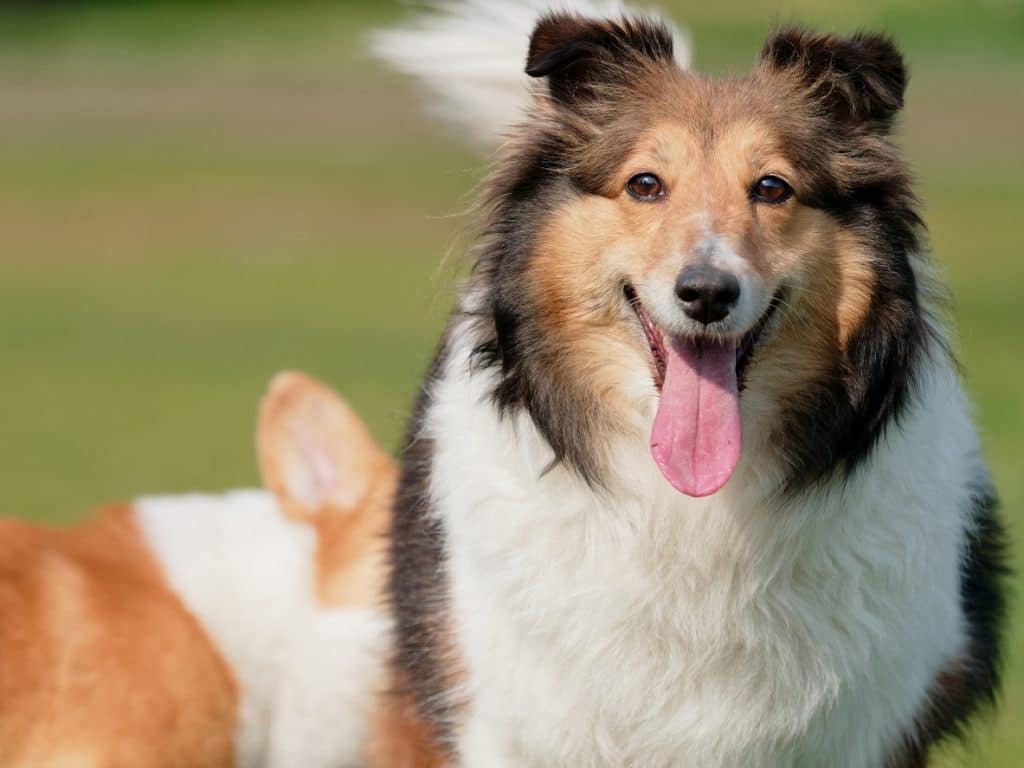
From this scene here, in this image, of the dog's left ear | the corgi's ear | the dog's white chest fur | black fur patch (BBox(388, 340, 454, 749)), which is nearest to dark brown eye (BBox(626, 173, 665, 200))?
the dog's left ear

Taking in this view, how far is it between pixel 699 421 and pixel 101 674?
6.73 feet

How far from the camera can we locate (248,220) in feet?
66.9

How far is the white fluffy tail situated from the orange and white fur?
3.93 ft

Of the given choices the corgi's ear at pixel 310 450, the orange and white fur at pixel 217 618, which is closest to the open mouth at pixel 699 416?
the orange and white fur at pixel 217 618

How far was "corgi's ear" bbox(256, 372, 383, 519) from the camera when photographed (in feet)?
17.0

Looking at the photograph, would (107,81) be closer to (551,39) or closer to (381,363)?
(381,363)

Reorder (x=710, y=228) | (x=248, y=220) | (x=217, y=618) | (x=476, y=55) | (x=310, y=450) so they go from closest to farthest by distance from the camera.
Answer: (x=710, y=228) < (x=476, y=55) < (x=217, y=618) < (x=310, y=450) < (x=248, y=220)

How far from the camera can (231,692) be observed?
15.6ft

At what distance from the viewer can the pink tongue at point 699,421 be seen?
3.62 meters

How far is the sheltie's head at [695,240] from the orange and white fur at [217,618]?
1.27 meters

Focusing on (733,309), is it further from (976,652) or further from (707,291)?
(976,652)

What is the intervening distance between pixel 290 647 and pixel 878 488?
2003 mm

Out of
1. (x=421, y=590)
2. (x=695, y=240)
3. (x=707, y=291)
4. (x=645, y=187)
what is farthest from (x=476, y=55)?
(x=421, y=590)

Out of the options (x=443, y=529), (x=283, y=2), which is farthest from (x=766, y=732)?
(x=283, y=2)
